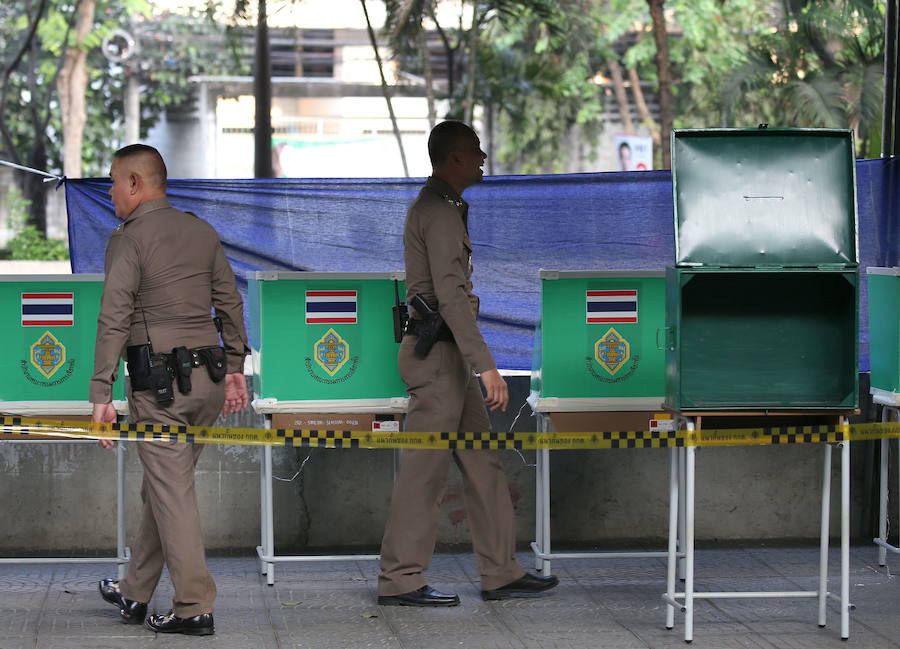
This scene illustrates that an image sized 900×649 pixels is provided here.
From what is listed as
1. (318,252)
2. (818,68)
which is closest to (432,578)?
(318,252)

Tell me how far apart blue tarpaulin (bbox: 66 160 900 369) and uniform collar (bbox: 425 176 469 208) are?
1.21 meters

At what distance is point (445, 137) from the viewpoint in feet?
19.0

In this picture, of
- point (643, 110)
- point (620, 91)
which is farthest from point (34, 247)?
point (620, 91)

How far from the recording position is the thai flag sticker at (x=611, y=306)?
6141mm

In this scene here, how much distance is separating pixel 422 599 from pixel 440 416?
811 millimetres

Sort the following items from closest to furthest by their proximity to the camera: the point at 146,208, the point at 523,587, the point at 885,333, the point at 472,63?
the point at 146,208, the point at 523,587, the point at 885,333, the point at 472,63

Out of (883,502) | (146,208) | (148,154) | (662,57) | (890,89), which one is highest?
(662,57)

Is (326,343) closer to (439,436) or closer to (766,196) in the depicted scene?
(439,436)

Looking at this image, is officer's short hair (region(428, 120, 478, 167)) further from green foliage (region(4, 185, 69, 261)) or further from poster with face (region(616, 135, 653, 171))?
green foliage (region(4, 185, 69, 261))

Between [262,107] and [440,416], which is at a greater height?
[262,107]

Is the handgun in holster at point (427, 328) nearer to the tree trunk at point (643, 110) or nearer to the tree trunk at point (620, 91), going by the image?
the tree trunk at point (643, 110)

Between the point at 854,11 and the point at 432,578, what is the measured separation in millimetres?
18213

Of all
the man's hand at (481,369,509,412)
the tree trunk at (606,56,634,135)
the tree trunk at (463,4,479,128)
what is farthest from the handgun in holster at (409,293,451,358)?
the tree trunk at (606,56,634,135)

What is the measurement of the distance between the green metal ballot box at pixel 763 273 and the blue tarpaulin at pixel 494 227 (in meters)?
1.59
